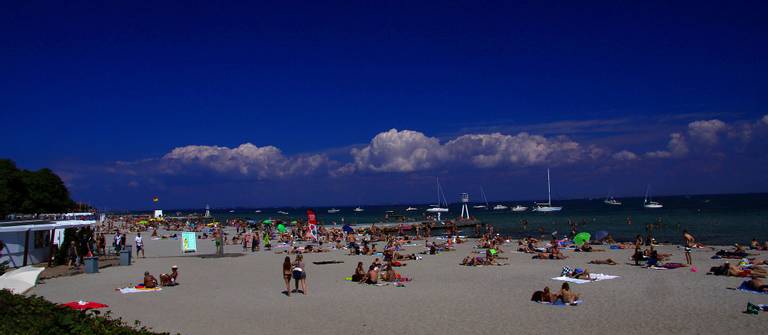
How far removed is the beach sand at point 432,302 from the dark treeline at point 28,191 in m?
29.0

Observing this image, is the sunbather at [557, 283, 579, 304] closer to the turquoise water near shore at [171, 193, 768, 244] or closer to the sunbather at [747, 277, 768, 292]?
the sunbather at [747, 277, 768, 292]

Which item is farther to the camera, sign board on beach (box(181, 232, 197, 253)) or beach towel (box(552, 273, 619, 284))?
sign board on beach (box(181, 232, 197, 253))

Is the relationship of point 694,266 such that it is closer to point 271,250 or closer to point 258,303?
point 258,303

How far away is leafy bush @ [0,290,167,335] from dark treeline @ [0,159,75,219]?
4016 centimetres

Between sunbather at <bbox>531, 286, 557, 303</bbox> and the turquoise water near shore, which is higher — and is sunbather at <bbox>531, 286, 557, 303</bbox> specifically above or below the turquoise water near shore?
below

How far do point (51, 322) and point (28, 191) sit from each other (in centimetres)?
4674

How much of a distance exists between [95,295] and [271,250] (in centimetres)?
1806

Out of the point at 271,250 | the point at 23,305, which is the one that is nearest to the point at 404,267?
the point at 271,250

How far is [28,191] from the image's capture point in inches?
1861

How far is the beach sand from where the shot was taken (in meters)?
11.7

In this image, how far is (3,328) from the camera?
7.50 metres

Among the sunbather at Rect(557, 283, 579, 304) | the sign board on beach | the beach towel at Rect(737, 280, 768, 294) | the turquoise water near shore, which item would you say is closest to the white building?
the sign board on beach

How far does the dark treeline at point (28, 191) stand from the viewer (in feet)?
146

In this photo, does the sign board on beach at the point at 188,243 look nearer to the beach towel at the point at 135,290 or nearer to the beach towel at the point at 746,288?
the beach towel at the point at 135,290
